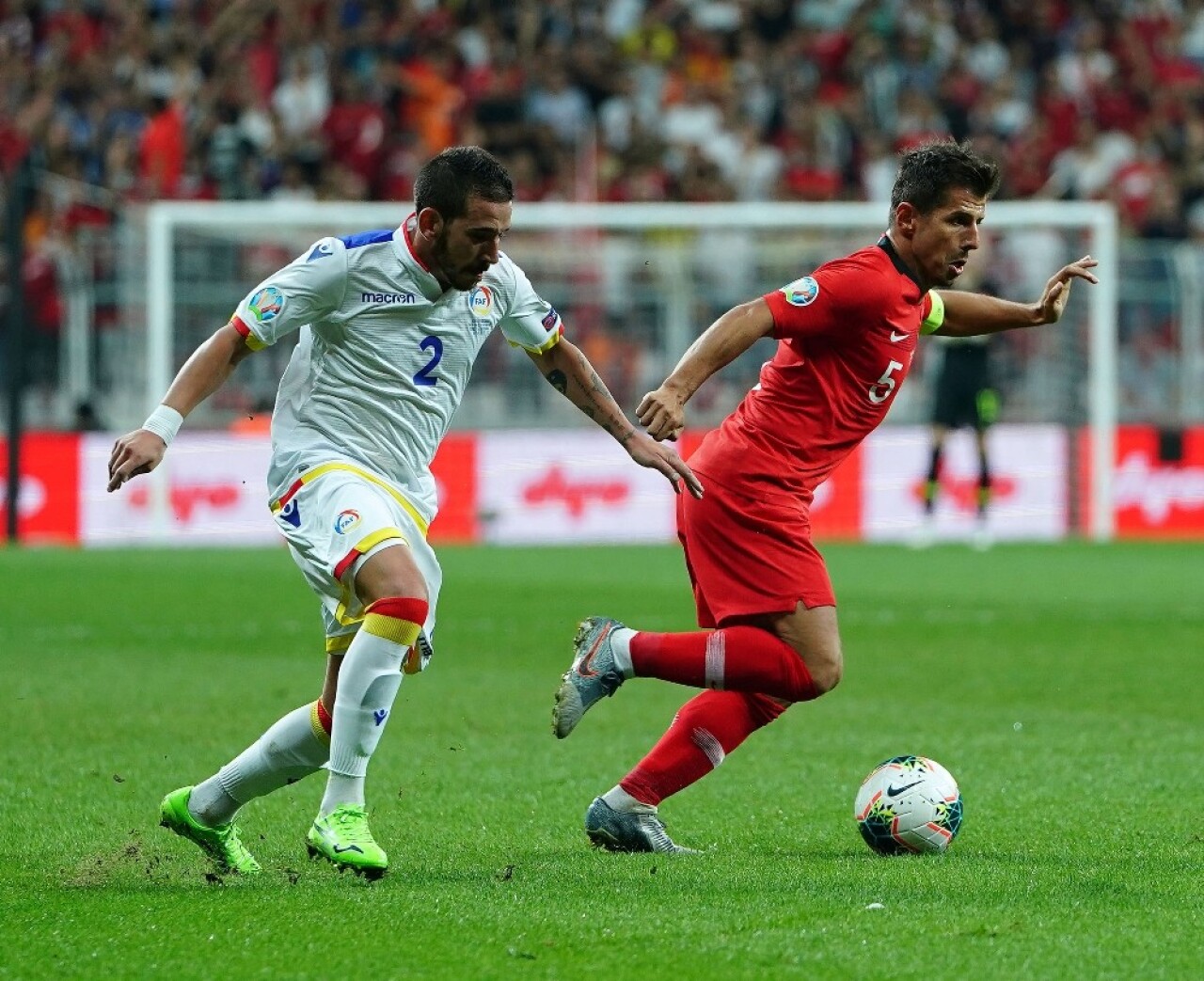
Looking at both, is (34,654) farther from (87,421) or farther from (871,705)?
(87,421)

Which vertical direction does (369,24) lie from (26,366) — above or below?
above

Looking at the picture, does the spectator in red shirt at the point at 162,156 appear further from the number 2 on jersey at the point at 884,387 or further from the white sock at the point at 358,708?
the white sock at the point at 358,708

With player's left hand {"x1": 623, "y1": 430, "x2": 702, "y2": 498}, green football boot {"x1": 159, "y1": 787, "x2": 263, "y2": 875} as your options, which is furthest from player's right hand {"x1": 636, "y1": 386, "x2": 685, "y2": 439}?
green football boot {"x1": 159, "y1": 787, "x2": 263, "y2": 875}

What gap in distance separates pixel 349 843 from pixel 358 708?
338mm

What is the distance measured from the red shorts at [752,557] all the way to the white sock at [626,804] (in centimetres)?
54

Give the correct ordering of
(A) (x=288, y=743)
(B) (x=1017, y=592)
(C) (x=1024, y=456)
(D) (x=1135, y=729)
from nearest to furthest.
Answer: (A) (x=288, y=743), (D) (x=1135, y=729), (B) (x=1017, y=592), (C) (x=1024, y=456)

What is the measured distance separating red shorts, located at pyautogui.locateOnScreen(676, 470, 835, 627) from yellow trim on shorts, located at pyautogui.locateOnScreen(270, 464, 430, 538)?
0.81 m

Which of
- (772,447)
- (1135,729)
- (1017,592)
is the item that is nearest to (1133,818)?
(772,447)

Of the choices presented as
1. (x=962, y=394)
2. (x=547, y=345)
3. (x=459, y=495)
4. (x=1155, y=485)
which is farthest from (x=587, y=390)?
(x=1155, y=485)

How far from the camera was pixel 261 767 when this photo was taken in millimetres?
5516

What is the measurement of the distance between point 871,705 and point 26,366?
12.3 metres

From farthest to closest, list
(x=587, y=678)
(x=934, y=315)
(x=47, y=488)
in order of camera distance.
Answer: (x=47, y=488), (x=934, y=315), (x=587, y=678)

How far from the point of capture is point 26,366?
19500 mm

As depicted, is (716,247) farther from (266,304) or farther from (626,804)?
(266,304)
